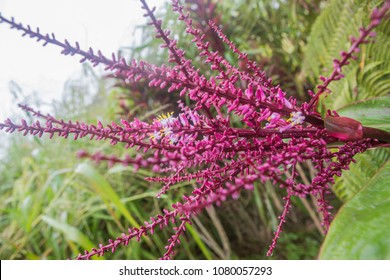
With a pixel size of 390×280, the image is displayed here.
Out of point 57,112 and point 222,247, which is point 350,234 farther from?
point 57,112

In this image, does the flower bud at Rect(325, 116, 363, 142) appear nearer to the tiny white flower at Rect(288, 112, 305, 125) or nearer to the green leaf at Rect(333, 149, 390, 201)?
the tiny white flower at Rect(288, 112, 305, 125)

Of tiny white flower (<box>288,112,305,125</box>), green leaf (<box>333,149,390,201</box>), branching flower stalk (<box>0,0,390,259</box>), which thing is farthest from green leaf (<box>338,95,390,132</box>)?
green leaf (<box>333,149,390,201</box>)

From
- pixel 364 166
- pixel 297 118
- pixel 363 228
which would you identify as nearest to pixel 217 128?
pixel 297 118

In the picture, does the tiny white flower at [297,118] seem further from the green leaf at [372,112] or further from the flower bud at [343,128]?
the green leaf at [372,112]

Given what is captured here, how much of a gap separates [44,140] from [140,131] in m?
2.14

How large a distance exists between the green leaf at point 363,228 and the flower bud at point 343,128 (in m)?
0.07

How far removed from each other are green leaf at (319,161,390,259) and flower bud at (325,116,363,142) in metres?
0.07

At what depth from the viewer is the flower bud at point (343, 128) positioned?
483 mm

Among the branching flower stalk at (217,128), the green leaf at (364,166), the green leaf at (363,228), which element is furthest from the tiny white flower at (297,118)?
the green leaf at (364,166)

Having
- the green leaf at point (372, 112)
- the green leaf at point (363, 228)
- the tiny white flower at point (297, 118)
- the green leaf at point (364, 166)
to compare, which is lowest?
the green leaf at point (364, 166)

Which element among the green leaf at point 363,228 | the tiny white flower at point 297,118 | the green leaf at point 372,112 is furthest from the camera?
the green leaf at point 372,112

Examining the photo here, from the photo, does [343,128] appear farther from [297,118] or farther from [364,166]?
[364,166]

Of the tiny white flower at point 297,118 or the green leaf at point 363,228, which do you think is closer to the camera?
the green leaf at point 363,228

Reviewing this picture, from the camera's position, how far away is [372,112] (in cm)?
63
